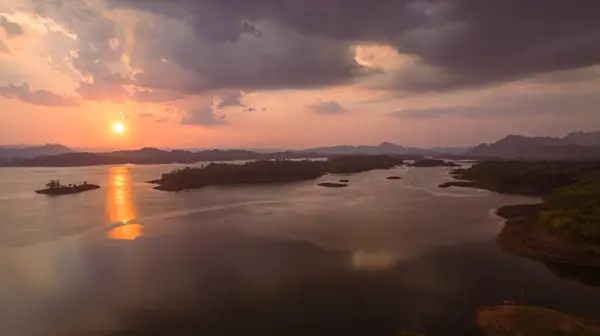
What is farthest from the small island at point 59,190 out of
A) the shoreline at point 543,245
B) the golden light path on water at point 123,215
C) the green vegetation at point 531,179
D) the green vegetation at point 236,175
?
the shoreline at point 543,245

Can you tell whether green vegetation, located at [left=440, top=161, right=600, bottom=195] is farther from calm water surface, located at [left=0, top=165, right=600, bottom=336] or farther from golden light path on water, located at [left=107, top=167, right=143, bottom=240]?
golden light path on water, located at [left=107, top=167, right=143, bottom=240]

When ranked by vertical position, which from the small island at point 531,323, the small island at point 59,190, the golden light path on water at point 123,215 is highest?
the small island at point 59,190

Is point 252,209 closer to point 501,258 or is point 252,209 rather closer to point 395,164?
point 501,258

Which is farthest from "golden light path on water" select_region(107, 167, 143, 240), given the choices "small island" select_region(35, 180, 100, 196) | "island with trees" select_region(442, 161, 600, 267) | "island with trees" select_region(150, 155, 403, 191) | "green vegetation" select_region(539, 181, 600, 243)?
"green vegetation" select_region(539, 181, 600, 243)

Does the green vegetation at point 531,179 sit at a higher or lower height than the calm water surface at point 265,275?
higher

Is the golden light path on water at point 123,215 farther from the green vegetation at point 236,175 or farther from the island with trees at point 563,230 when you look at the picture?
the island with trees at point 563,230

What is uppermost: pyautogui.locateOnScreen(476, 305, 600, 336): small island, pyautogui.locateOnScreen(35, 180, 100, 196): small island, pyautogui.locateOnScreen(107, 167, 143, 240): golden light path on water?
pyautogui.locateOnScreen(35, 180, 100, 196): small island

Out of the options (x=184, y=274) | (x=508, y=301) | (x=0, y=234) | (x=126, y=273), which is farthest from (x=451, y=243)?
(x=0, y=234)
